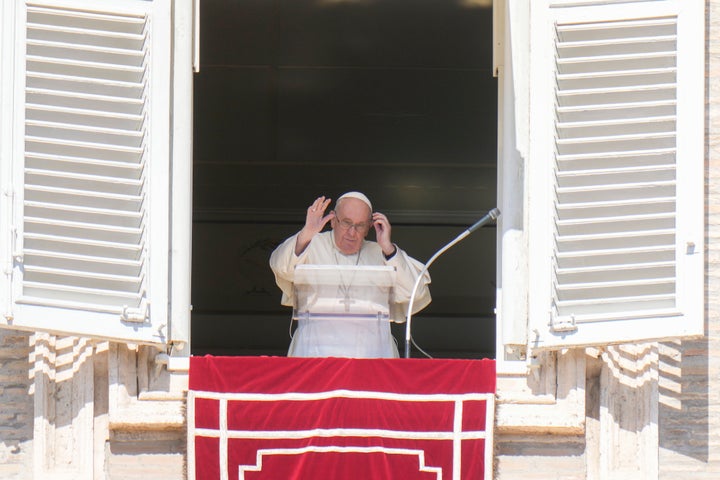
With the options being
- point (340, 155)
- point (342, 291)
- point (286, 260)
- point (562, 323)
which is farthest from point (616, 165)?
point (340, 155)

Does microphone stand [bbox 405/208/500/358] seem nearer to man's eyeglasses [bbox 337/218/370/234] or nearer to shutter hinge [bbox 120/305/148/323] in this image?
man's eyeglasses [bbox 337/218/370/234]

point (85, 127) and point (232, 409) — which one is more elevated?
point (85, 127)

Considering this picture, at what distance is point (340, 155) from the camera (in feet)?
42.8

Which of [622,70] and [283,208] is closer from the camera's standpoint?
[622,70]

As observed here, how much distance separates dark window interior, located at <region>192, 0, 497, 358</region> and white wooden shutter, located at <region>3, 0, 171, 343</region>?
5.37 m

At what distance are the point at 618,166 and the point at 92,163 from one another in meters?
1.93

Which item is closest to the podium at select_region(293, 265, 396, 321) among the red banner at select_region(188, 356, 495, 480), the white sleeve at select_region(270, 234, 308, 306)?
the white sleeve at select_region(270, 234, 308, 306)

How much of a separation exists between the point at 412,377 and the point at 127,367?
1.07m

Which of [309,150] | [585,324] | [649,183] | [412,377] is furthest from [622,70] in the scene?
[309,150]

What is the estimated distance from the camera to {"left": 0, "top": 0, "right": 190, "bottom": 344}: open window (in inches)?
242

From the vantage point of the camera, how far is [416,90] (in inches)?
489

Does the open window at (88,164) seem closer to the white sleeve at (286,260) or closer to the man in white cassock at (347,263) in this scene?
the man in white cassock at (347,263)

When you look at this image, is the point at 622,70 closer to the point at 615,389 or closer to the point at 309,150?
the point at 615,389

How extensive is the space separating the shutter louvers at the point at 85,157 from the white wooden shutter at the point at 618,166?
1453 millimetres
